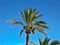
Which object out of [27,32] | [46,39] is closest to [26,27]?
[27,32]

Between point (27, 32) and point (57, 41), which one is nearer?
point (27, 32)

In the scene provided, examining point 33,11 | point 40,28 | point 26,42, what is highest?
point 33,11

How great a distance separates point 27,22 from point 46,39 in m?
7.78

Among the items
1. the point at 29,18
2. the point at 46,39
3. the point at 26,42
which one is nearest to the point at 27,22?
the point at 29,18

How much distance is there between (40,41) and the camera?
149 feet

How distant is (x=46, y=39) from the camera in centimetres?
4462

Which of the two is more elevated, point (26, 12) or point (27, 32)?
point (26, 12)

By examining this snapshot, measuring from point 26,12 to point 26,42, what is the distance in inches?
207

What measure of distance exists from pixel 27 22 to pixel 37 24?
74.0 inches

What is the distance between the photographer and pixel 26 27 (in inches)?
1499

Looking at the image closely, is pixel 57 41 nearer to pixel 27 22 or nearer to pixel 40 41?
pixel 40 41

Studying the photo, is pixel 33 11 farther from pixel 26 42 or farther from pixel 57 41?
pixel 57 41

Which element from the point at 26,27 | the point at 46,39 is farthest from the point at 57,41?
the point at 26,27

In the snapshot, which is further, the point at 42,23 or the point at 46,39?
the point at 46,39
